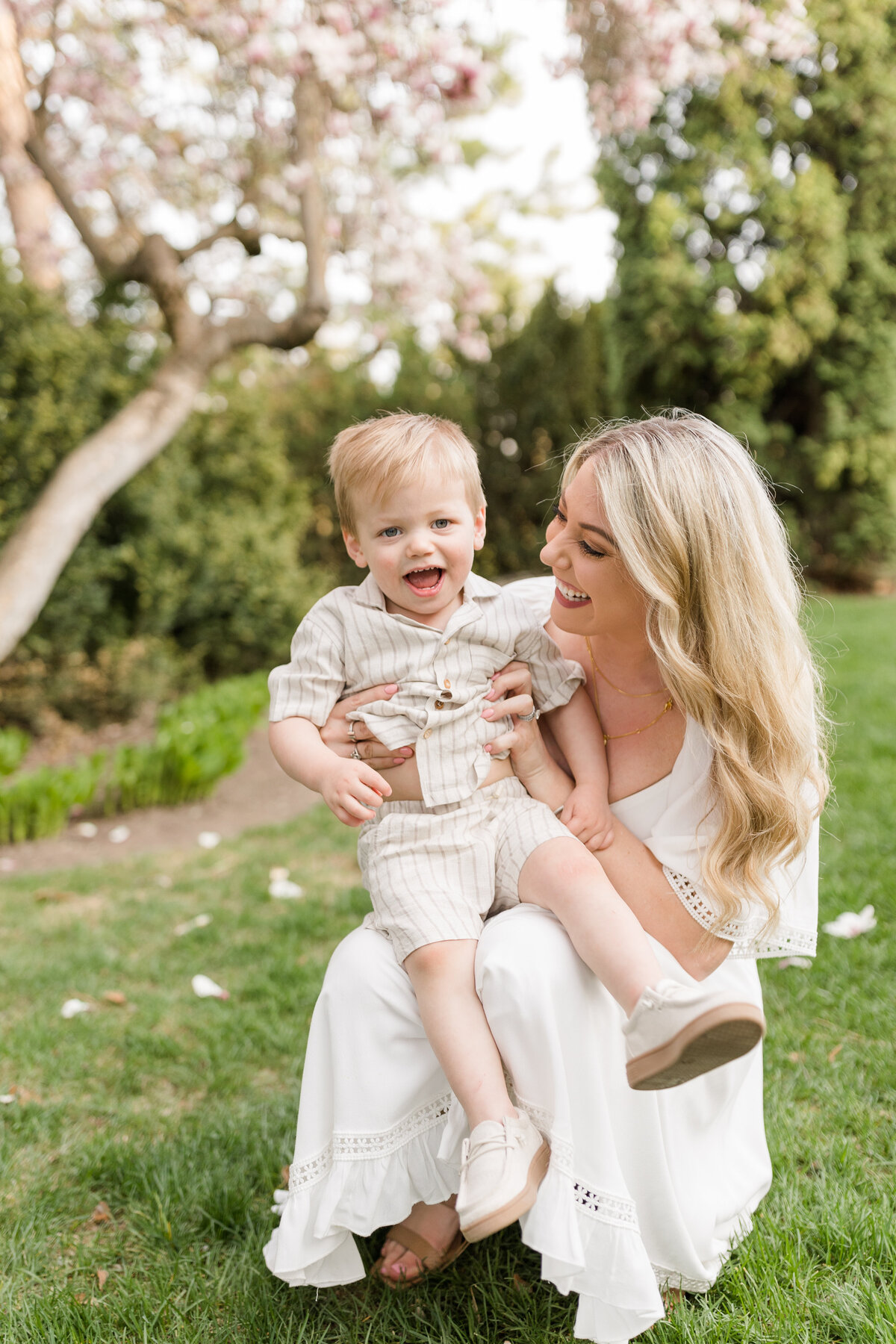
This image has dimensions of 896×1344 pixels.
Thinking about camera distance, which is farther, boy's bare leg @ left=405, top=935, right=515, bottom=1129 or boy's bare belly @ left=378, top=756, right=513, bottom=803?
boy's bare belly @ left=378, top=756, right=513, bottom=803

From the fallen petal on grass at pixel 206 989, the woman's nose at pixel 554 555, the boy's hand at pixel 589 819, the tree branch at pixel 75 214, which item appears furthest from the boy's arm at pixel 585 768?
the tree branch at pixel 75 214

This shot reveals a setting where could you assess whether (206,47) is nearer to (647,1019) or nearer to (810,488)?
(647,1019)

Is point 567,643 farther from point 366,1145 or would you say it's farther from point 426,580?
point 366,1145

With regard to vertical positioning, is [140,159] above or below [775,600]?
above

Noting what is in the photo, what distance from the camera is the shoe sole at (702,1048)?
140 centimetres

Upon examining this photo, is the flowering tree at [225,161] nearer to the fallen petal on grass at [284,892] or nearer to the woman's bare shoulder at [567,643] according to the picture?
the fallen petal on grass at [284,892]

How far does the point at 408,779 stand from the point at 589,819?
371mm

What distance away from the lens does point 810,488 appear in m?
12.8

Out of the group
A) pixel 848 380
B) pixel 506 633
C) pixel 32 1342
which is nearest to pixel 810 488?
pixel 848 380

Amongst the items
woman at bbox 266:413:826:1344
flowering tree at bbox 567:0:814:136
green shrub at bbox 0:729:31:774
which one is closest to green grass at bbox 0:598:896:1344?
woman at bbox 266:413:826:1344

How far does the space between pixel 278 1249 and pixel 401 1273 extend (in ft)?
0.98

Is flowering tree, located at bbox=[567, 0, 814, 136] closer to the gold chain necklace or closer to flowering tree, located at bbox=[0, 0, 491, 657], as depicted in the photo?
flowering tree, located at bbox=[0, 0, 491, 657]

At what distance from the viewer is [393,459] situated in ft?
6.15

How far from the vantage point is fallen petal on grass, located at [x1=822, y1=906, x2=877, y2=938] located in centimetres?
315
